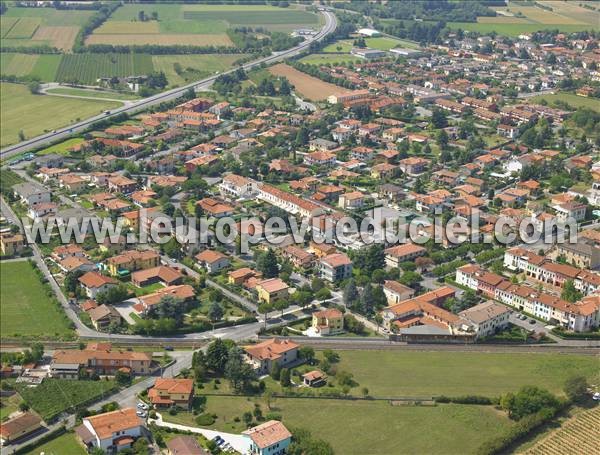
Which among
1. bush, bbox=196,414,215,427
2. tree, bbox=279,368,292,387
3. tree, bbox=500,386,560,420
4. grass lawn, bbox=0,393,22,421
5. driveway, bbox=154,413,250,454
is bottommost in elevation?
grass lawn, bbox=0,393,22,421

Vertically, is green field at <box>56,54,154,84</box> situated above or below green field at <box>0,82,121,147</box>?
above

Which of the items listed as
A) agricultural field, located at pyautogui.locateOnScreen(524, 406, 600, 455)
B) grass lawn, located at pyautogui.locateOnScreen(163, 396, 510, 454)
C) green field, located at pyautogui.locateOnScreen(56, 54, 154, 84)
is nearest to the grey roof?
grass lawn, located at pyautogui.locateOnScreen(163, 396, 510, 454)

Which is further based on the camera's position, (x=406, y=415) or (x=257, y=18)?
(x=257, y=18)

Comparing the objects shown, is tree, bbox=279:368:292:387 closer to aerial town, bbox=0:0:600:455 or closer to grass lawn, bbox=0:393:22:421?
aerial town, bbox=0:0:600:455

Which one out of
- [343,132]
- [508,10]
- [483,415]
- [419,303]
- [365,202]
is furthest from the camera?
[508,10]

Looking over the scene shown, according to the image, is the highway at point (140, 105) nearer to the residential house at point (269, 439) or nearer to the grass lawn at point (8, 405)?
the grass lawn at point (8, 405)

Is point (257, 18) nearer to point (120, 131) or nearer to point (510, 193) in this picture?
point (120, 131)

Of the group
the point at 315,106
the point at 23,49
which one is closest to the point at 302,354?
the point at 315,106

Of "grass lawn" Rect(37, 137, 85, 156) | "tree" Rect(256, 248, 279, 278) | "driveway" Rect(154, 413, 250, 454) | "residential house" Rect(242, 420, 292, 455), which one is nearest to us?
"residential house" Rect(242, 420, 292, 455)
